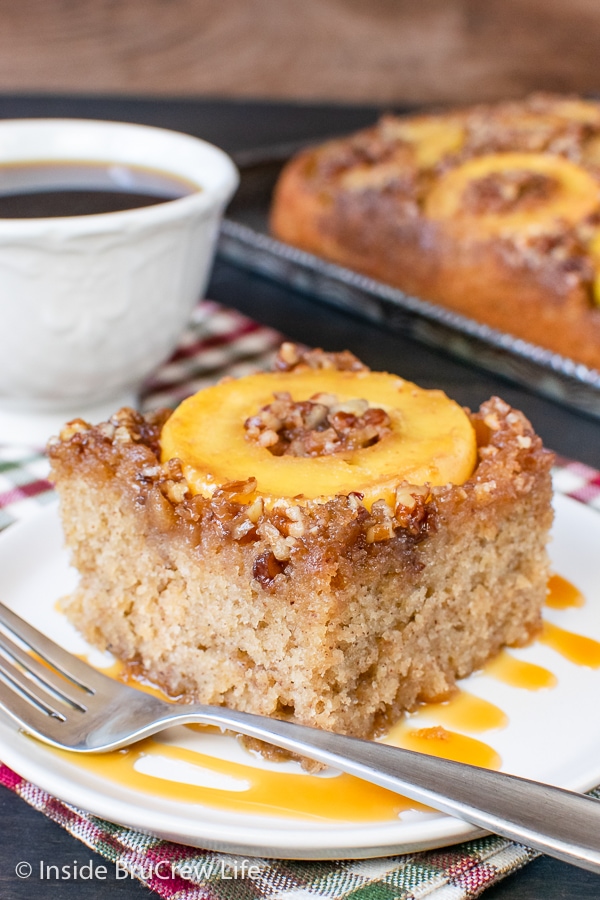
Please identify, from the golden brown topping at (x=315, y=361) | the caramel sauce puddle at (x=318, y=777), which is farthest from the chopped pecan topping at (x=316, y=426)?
the caramel sauce puddle at (x=318, y=777)

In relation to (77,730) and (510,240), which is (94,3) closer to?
(510,240)

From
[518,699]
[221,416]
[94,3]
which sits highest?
[221,416]

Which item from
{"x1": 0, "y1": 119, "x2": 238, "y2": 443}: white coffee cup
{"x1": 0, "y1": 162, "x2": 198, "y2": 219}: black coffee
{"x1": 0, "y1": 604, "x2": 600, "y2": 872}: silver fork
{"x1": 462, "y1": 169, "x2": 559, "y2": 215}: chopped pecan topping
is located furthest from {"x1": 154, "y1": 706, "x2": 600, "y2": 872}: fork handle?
{"x1": 462, "y1": 169, "x2": 559, "y2": 215}: chopped pecan topping

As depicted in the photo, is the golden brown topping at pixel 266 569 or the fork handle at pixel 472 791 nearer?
the fork handle at pixel 472 791

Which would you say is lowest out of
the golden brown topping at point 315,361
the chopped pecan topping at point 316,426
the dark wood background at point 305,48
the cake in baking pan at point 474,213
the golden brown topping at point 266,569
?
the dark wood background at point 305,48

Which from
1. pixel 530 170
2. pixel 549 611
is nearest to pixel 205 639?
pixel 549 611

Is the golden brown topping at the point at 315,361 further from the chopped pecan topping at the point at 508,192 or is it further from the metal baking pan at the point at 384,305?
the chopped pecan topping at the point at 508,192

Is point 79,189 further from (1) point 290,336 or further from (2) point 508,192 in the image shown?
(2) point 508,192

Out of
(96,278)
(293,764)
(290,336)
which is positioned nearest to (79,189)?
(96,278)
